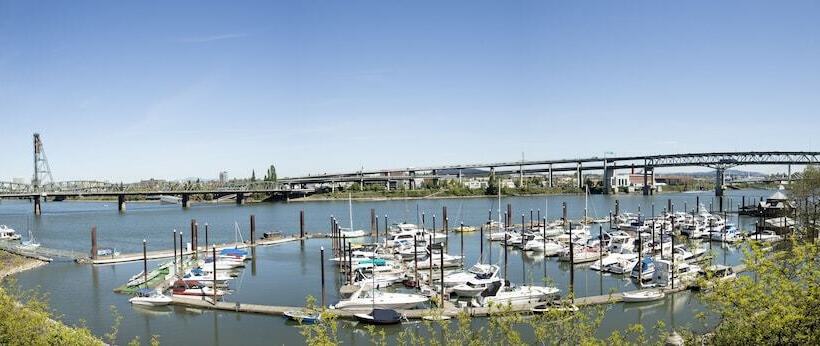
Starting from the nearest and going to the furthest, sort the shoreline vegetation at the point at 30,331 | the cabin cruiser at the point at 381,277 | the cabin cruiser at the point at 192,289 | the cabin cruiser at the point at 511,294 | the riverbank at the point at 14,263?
the shoreline vegetation at the point at 30,331
the cabin cruiser at the point at 511,294
the cabin cruiser at the point at 192,289
the cabin cruiser at the point at 381,277
the riverbank at the point at 14,263

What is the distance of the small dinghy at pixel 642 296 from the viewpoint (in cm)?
2320

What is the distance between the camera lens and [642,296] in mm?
23234

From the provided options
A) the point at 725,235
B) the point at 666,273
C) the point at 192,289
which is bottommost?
the point at 192,289

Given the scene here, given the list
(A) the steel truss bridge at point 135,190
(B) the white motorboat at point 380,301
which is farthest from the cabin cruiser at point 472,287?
(A) the steel truss bridge at point 135,190

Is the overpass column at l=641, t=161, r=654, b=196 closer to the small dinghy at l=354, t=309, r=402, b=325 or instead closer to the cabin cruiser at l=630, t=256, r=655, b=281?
the cabin cruiser at l=630, t=256, r=655, b=281

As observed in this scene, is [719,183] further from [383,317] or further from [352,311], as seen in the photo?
[383,317]

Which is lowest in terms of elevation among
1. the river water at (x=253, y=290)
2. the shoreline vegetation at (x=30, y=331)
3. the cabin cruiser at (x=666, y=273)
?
the river water at (x=253, y=290)

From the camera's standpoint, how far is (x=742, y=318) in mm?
8258

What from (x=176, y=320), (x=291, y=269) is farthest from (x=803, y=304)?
(x=291, y=269)

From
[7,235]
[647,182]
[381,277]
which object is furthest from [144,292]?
[647,182]

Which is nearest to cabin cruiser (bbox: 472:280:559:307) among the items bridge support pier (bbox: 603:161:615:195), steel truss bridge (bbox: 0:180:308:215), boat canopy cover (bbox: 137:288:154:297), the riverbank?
boat canopy cover (bbox: 137:288:154:297)

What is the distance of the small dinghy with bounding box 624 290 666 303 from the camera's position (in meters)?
23.2

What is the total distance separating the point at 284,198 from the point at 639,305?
89.3 metres

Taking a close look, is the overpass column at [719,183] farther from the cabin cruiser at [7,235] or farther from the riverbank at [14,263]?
the riverbank at [14,263]
